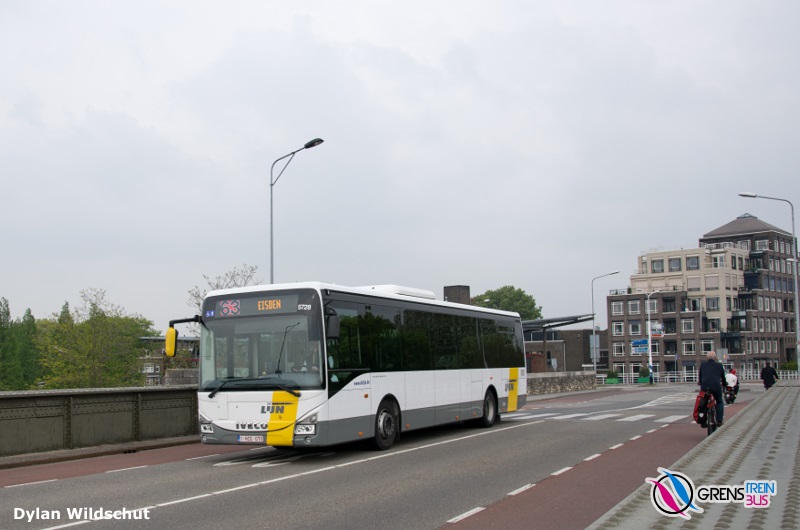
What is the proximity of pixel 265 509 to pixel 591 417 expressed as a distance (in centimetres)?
1666

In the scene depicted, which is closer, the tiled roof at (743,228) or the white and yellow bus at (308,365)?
the white and yellow bus at (308,365)

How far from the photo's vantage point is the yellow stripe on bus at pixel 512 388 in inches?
866

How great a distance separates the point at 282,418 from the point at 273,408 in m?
0.23

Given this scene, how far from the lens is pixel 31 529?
328 inches

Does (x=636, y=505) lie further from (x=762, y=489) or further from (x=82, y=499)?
(x=82, y=499)

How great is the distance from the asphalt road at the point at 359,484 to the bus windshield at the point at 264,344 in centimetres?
139

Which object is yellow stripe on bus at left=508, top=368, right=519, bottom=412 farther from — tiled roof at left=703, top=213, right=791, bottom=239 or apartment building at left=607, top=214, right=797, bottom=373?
tiled roof at left=703, top=213, right=791, bottom=239

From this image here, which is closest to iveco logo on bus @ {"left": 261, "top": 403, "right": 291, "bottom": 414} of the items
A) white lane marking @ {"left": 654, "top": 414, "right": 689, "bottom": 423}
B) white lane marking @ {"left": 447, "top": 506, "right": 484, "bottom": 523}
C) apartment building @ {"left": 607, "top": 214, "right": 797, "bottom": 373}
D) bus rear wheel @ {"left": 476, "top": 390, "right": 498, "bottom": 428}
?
white lane marking @ {"left": 447, "top": 506, "right": 484, "bottom": 523}

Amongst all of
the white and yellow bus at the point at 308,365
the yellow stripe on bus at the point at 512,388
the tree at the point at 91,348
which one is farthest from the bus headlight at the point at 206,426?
the tree at the point at 91,348

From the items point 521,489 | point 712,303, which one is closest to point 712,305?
point 712,303

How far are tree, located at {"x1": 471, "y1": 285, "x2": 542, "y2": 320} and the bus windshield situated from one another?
10826 centimetres

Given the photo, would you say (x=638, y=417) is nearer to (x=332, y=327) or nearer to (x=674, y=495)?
(x=332, y=327)

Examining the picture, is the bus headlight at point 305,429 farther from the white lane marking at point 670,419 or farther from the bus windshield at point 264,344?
the white lane marking at point 670,419

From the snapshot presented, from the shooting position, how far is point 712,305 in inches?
4306
